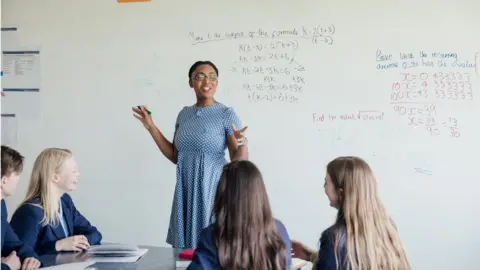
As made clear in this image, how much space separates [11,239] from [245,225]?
3.37 feet

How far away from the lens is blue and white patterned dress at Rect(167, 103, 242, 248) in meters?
2.89

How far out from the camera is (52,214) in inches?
91.2

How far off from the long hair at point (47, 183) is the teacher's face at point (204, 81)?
97 centimetres

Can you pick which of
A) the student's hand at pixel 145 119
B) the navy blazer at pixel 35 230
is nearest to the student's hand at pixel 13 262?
the navy blazer at pixel 35 230

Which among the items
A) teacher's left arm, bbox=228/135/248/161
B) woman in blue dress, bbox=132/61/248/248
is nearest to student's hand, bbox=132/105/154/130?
woman in blue dress, bbox=132/61/248/248

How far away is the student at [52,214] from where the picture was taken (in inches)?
87.4

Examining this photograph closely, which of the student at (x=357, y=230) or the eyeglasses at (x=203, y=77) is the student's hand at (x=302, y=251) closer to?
the student at (x=357, y=230)

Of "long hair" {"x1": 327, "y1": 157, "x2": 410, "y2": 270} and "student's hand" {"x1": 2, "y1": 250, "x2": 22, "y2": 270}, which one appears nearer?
"long hair" {"x1": 327, "y1": 157, "x2": 410, "y2": 270}

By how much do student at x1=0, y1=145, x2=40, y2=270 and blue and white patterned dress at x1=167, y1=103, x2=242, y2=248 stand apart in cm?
99

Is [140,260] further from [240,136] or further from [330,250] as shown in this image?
[240,136]

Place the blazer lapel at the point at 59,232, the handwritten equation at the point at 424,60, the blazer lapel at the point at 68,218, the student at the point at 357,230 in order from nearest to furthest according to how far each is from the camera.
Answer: the student at the point at 357,230 < the blazer lapel at the point at 59,232 < the blazer lapel at the point at 68,218 < the handwritten equation at the point at 424,60

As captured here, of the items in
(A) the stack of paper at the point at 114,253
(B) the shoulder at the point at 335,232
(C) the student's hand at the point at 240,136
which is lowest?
(A) the stack of paper at the point at 114,253

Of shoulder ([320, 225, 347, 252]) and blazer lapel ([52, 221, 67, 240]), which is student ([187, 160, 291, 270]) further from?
blazer lapel ([52, 221, 67, 240])

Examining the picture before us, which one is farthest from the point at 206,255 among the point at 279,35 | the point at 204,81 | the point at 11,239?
the point at 279,35
